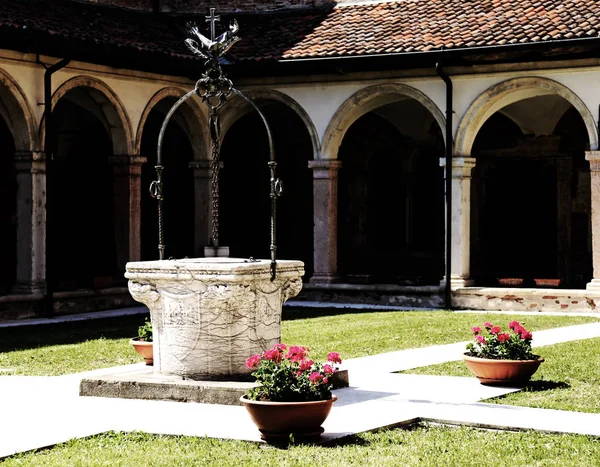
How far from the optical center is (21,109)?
55.0ft

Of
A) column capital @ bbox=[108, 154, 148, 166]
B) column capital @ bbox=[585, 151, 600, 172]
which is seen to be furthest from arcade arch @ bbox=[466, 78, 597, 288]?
column capital @ bbox=[108, 154, 148, 166]

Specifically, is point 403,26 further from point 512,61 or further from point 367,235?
point 367,235

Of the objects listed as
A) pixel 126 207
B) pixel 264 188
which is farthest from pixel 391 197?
pixel 126 207

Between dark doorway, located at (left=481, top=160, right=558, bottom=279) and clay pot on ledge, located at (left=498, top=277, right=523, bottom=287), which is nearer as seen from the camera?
clay pot on ledge, located at (left=498, top=277, right=523, bottom=287)

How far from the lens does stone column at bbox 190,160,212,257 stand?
2023 cm

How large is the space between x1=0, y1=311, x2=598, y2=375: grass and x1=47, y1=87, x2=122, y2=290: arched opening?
5094 mm

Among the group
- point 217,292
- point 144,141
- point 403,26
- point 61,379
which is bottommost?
point 61,379

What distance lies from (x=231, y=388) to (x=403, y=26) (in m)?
12.2

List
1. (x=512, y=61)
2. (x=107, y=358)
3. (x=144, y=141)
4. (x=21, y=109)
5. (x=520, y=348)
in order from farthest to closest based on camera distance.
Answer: (x=144, y=141)
(x=512, y=61)
(x=21, y=109)
(x=107, y=358)
(x=520, y=348)

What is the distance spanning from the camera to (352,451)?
6.88 metres

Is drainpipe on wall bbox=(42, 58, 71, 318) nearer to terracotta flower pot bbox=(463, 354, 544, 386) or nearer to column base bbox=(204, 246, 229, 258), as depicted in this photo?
column base bbox=(204, 246, 229, 258)

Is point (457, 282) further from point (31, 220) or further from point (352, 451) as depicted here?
point (352, 451)

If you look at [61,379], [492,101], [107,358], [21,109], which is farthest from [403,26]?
[61,379]

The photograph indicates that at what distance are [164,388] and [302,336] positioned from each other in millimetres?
4997
